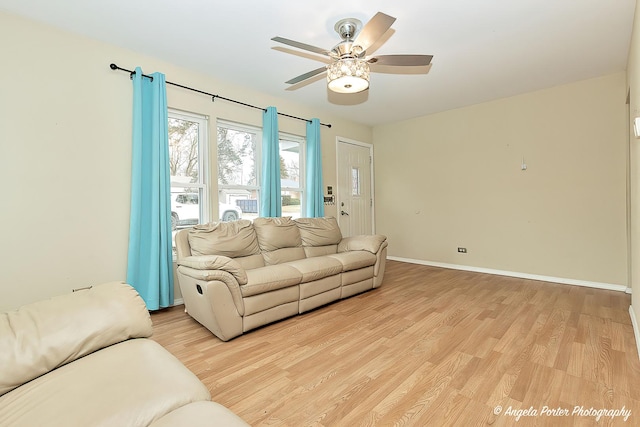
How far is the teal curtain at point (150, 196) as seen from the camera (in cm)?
302

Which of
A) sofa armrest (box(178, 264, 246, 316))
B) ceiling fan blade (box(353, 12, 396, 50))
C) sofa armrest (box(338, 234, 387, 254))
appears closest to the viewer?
ceiling fan blade (box(353, 12, 396, 50))

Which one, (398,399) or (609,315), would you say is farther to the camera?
(609,315)

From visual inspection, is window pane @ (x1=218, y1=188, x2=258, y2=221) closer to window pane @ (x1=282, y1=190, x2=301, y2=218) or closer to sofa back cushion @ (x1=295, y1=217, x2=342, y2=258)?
window pane @ (x1=282, y1=190, x2=301, y2=218)

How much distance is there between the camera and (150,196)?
310 centimetres

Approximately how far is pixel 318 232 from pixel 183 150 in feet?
6.44

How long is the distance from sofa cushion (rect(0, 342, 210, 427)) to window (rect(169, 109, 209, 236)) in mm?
2542

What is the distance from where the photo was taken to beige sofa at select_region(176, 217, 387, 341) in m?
2.49

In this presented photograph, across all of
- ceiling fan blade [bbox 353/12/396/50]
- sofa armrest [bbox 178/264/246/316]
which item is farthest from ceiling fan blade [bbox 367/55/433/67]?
sofa armrest [bbox 178/264/246/316]

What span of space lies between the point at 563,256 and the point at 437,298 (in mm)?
2086

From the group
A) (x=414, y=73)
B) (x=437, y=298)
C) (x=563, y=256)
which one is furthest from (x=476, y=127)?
(x=437, y=298)

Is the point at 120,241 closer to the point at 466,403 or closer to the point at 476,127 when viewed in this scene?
the point at 466,403

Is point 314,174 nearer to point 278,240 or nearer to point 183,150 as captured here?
point 278,240

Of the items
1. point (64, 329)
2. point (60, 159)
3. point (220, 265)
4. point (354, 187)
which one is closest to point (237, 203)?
point (220, 265)

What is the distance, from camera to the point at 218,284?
2.43 meters
